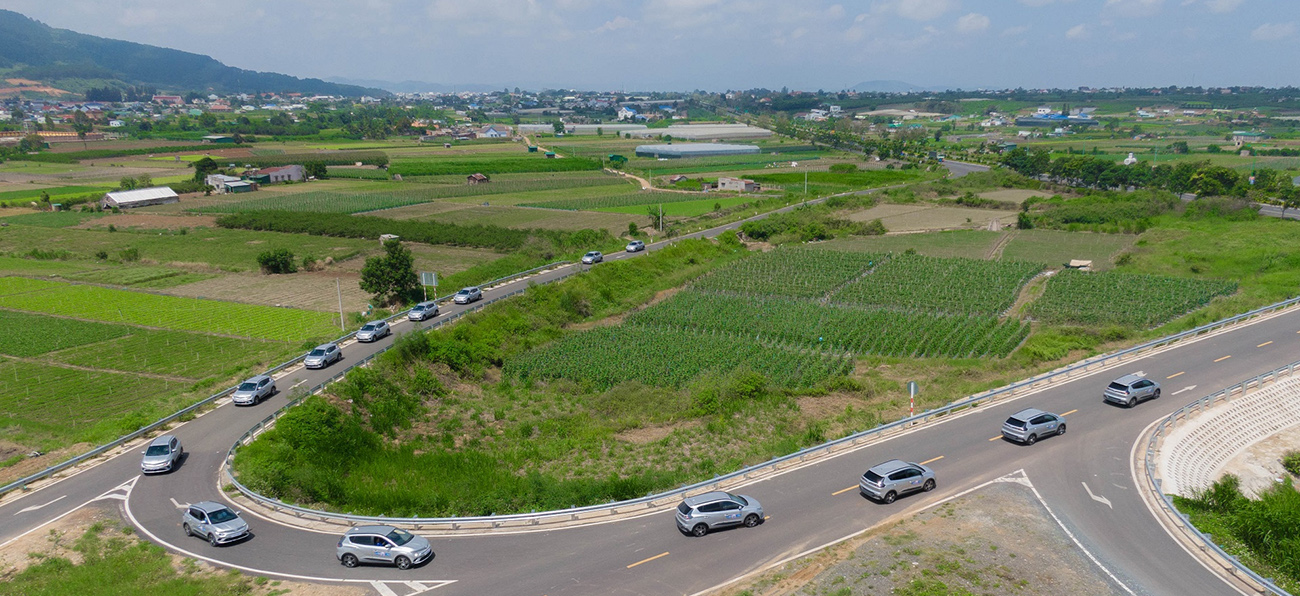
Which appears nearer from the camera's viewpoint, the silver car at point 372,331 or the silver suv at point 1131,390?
the silver suv at point 1131,390

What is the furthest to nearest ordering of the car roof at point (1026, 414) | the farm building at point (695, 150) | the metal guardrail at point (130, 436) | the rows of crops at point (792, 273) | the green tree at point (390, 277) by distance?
the farm building at point (695, 150) → the rows of crops at point (792, 273) → the green tree at point (390, 277) → the car roof at point (1026, 414) → the metal guardrail at point (130, 436)

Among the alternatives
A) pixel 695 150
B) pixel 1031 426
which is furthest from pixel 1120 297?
pixel 695 150

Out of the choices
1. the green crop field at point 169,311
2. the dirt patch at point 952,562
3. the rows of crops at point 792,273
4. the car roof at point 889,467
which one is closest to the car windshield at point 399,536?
the dirt patch at point 952,562

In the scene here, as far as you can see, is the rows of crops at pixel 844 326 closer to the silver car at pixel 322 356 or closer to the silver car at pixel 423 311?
the silver car at pixel 423 311

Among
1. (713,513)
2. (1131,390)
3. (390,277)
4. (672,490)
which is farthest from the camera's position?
(390,277)

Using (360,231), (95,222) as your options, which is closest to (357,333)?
(360,231)

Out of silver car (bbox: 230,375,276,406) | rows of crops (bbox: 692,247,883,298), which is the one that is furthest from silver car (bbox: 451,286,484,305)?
silver car (bbox: 230,375,276,406)

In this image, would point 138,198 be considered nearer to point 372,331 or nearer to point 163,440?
point 372,331

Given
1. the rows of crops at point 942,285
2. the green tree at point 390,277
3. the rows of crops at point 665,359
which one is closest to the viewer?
the rows of crops at point 665,359
